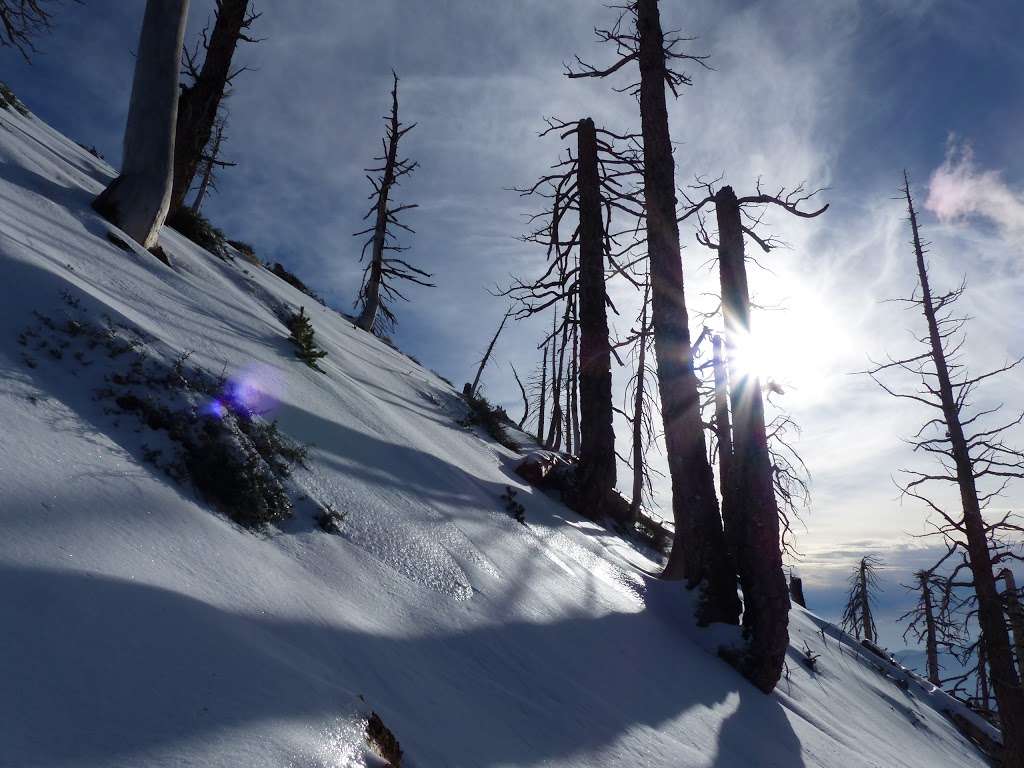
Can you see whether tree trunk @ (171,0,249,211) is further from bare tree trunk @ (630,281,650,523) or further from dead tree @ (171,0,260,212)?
bare tree trunk @ (630,281,650,523)

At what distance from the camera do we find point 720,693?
4.75 meters

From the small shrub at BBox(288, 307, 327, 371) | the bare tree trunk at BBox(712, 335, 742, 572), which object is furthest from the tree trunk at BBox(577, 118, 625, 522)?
the small shrub at BBox(288, 307, 327, 371)

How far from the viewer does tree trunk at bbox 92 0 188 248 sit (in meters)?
5.99

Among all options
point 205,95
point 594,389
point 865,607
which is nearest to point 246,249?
point 205,95

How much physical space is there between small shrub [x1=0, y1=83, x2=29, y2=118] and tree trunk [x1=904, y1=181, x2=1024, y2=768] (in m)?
15.0

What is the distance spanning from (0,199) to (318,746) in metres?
4.88

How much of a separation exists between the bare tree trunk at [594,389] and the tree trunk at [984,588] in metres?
6.46

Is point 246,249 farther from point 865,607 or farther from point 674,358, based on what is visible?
point 865,607

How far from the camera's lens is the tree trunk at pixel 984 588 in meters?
8.77

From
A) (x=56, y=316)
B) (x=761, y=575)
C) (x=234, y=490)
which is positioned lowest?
(x=234, y=490)

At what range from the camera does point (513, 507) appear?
246 inches

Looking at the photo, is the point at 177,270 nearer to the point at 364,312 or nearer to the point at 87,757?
the point at 87,757

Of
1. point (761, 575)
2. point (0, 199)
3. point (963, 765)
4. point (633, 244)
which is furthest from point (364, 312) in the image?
point (963, 765)

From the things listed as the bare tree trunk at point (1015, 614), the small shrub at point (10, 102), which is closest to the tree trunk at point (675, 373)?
the bare tree trunk at point (1015, 614)
